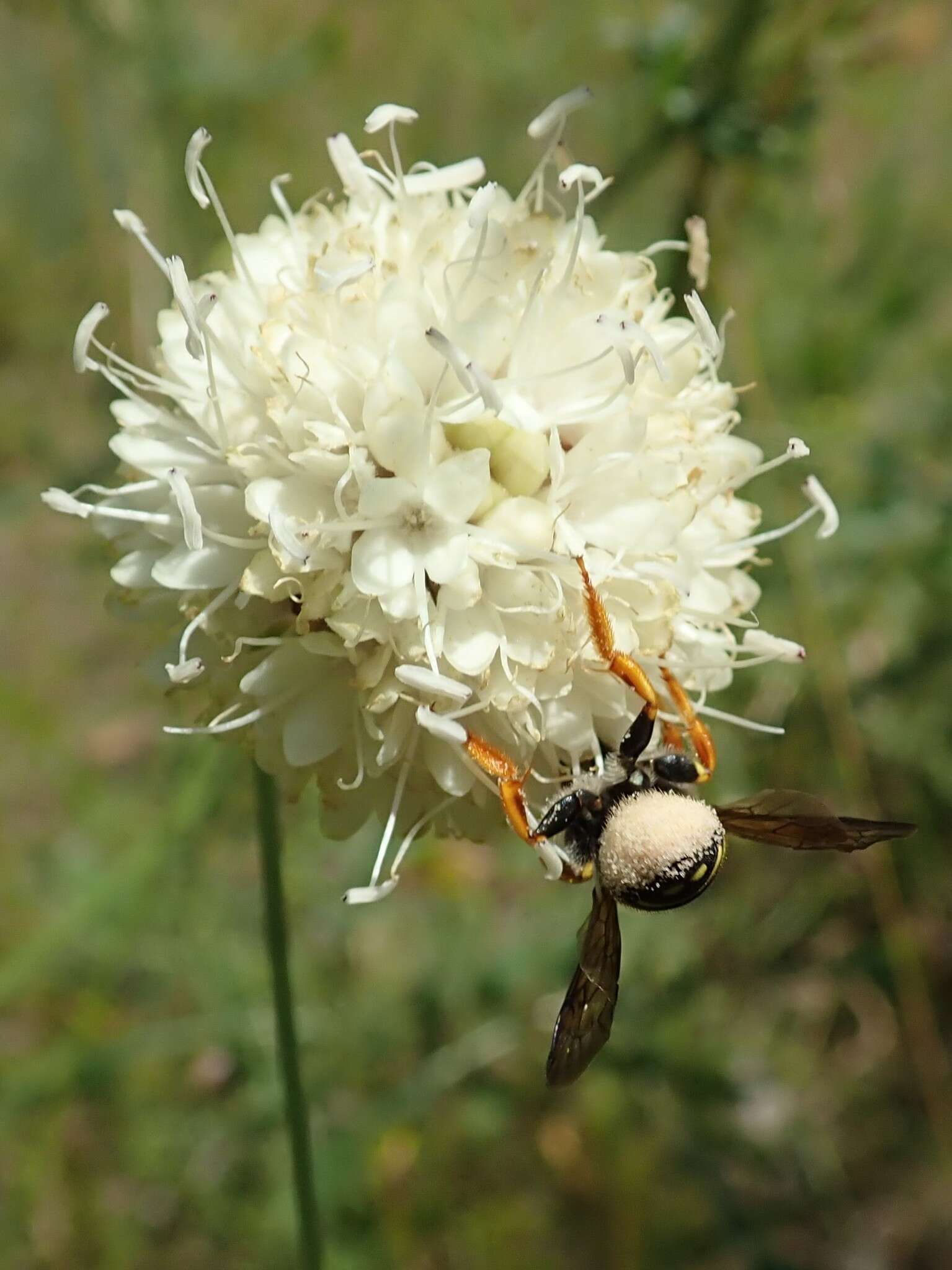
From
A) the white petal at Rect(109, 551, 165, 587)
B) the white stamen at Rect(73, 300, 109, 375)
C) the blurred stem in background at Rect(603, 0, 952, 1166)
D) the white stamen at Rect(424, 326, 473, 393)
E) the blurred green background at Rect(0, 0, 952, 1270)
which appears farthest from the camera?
the blurred green background at Rect(0, 0, 952, 1270)

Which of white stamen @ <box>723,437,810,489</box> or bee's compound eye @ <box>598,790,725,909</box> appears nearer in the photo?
white stamen @ <box>723,437,810,489</box>

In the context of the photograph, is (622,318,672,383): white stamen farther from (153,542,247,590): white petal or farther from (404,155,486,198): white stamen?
(153,542,247,590): white petal

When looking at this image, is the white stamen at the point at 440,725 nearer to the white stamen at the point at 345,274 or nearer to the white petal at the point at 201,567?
the white petal at the point at 201,567

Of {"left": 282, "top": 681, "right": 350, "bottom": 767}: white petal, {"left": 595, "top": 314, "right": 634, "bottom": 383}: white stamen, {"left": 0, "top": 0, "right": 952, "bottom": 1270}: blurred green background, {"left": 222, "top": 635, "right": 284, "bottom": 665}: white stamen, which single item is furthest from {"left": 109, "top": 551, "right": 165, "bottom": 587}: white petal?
{"left": 0, "top": 0, "right": 952, "bottom": 1270}: blurred green background

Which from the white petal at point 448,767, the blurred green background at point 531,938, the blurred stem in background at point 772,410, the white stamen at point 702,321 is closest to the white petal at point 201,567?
the white petal at point 448,767

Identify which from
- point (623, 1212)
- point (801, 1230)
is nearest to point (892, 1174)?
point (801, 1230)

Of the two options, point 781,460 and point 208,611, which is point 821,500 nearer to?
point 781,460

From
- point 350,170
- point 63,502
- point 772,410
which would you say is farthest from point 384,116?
point 772,410
